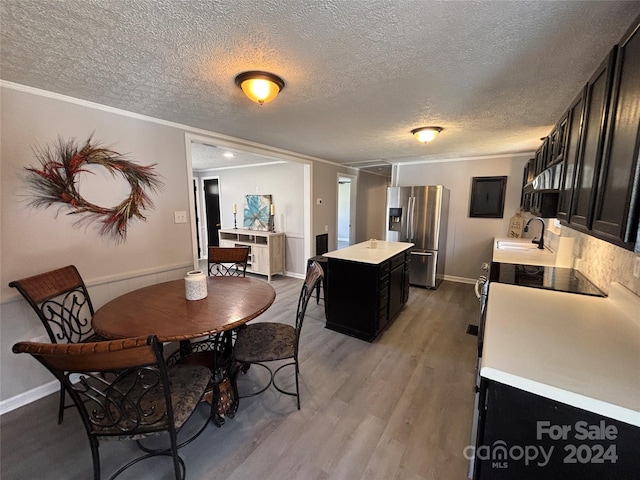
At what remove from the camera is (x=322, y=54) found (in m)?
1.45

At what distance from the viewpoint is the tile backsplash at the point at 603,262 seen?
56.6 inches

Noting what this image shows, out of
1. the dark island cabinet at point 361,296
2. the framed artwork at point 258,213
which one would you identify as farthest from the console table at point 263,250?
the dark island cabinet at point 361,296

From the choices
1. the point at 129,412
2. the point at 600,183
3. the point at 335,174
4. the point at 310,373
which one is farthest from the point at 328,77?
the point at 335,174

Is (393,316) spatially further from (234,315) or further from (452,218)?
(452,218)

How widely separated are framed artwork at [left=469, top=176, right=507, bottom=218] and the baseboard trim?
5.75 meters

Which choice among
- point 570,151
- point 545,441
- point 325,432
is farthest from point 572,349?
point 325,432

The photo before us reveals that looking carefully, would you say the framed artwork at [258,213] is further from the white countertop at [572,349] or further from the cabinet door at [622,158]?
the cabinet door at [622,158]

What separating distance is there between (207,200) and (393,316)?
213 inches

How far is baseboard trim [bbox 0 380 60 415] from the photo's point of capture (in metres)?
1.89

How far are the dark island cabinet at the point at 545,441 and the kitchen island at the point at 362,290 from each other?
1.72 meters

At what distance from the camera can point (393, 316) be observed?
3301mm

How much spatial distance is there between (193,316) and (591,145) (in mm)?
2276

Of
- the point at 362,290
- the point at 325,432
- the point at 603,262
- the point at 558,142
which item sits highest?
the point at 558,142

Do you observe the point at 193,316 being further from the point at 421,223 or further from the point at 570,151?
the point at 421,223
